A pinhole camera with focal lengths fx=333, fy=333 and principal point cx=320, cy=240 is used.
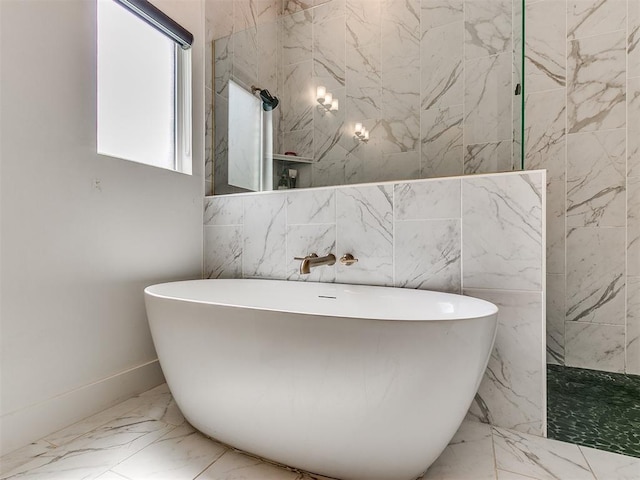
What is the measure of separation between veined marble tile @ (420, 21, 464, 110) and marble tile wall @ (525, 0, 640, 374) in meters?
0.61

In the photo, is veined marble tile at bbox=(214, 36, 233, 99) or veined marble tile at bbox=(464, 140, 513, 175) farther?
veined marble tile at bbox=(214, 36, 233, 99)

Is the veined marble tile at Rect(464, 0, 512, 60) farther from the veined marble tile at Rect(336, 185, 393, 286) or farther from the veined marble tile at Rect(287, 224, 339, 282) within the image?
the veined marble tile at Rect(287, 224, 339, 282)

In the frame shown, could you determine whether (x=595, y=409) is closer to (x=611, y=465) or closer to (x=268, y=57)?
(x=611, y=465)

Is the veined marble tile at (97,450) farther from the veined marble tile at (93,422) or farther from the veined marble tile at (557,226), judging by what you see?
the veined marble tile at (557,226)

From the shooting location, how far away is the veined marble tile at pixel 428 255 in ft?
4.28

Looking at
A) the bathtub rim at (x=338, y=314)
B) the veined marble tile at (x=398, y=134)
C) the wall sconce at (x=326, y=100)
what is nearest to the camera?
the bathtub rim at (x=338, y=314)

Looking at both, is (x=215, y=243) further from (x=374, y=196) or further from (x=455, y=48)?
(x=455, y=48)

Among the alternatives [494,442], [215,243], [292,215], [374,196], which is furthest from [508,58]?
[215,243]

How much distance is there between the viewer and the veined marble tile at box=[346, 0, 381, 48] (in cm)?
184

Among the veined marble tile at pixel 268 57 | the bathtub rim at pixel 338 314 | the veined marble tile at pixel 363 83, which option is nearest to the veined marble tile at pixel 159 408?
the bathtub rim at pixel 338 314

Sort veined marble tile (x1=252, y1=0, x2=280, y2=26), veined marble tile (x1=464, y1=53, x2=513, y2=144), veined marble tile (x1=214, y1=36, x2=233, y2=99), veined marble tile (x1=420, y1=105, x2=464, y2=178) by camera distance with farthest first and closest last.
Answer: veined marble tile (x1=252, y1=0, x2=280, y2=26), veined marble tile (x1=214, y1=36, x2=233, y2=99), veined marble tile (x1=420, y1=105, x2=464, y2=178), veined marble tile (x1=464, y1=53, x2=513, y2=144)

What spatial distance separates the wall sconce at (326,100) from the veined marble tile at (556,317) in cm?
153

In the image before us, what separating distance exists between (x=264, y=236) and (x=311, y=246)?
28cm

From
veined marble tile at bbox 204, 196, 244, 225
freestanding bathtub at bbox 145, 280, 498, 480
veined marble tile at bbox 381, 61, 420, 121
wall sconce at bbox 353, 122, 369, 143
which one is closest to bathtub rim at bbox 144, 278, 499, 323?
freestanding bathtub at bbox 145, 280, 498, 480
